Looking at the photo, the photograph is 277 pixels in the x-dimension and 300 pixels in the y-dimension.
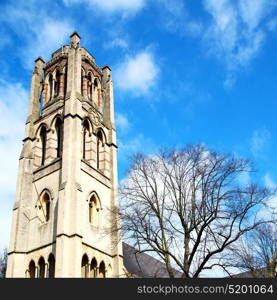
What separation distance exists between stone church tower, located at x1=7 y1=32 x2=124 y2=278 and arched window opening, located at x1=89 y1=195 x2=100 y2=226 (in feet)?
0.20

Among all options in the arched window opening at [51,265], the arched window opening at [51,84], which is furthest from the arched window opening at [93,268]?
the arched window opening at [51,84]

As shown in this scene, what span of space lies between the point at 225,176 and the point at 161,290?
324 inches

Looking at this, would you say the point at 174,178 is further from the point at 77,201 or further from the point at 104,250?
the point at 104,250

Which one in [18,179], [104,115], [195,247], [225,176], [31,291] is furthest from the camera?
[104,115]

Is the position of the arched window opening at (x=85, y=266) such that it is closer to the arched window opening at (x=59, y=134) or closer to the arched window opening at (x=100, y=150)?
the arched window opening at (x=59, y=134)

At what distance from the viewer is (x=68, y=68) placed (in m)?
29.7

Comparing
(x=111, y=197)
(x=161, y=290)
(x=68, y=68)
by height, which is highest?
(x=68, y=68)

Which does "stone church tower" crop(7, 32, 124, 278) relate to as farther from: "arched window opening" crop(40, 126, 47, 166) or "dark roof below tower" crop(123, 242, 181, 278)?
"dark roof below tower" crop(123, 242, 181, 278)

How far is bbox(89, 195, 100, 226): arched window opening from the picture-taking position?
1005 inches

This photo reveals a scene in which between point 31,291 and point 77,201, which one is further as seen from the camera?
point 77,201

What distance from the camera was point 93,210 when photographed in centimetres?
2592

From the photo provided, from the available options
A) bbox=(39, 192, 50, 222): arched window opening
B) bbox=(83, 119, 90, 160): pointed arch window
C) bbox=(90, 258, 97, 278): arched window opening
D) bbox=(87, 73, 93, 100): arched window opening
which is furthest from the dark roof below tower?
bbox=(87, 73, 93, 100): arched window opening

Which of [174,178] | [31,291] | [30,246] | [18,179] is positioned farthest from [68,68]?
[31,291]

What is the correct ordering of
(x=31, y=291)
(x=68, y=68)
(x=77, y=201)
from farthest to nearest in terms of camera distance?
(x=68, y=68)
(x=77, y=201)
(x=31, y=291)
